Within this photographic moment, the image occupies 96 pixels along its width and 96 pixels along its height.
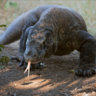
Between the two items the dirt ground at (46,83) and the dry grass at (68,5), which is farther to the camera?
the dry grass at (68,5)

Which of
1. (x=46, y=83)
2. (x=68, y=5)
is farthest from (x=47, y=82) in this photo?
(x=68, y=5)

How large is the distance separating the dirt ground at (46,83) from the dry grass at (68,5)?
15.1 ft

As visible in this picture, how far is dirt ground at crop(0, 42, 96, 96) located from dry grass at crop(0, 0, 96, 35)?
461 cm

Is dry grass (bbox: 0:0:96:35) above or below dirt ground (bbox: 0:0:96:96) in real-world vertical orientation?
above

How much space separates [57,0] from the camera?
1123 centimetres

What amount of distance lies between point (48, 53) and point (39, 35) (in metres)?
0.31

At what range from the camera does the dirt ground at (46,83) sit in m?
2.36

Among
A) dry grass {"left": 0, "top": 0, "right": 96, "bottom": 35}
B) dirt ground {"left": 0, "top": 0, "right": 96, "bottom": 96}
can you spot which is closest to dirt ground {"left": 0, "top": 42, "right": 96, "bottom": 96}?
dirt ground {"left": 0, "top": 0, "right": 96, "bottom": 96}

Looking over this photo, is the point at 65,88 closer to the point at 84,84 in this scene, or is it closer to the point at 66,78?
the point at 84,84

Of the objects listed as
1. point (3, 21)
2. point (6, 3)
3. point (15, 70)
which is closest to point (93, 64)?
point (15, 70)

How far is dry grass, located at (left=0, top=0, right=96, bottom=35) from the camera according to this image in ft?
27.5

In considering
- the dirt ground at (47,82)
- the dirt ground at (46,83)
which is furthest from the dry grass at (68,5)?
the dirt ground at (46,83)

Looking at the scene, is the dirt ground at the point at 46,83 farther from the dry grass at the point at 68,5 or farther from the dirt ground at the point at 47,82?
the dry grass at the point at 68,5

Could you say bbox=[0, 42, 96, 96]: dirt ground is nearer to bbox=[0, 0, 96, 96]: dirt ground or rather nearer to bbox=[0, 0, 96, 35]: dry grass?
bbox=[0, 0, 96, 96]: dirt ground
